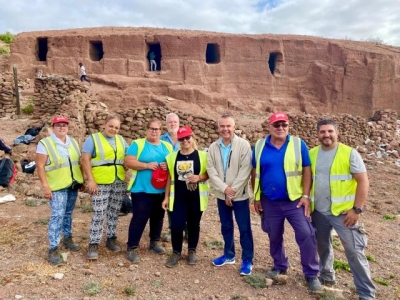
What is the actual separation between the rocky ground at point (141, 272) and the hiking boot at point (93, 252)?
0.06 m

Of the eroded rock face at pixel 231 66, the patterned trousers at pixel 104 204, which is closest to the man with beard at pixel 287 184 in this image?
the patterned trousers at pixel 104 204

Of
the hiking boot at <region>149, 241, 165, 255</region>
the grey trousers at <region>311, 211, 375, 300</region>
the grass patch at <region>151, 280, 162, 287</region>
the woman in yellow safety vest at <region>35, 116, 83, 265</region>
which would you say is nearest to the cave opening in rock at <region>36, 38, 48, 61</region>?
the woman in yellow safety vest at <region>35, 116, 83, 265</region>

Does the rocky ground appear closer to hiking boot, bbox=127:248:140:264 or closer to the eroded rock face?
hiking boot, bbox=127:248:140:264

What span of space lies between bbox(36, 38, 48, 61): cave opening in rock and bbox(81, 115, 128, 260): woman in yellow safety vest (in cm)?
1696

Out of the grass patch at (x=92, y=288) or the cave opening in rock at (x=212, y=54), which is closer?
the grass patch at (x=92, y=288)

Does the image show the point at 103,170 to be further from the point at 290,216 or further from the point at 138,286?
the point at 290,216

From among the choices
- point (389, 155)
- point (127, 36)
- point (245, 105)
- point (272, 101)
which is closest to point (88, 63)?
point (127, 36)

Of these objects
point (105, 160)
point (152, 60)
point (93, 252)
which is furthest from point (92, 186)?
point (152, 60)

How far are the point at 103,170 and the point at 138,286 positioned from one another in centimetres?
138

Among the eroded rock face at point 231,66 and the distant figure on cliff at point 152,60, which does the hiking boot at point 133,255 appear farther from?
the distant figure on cliff at point 152,60

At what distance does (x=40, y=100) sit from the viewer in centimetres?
1140

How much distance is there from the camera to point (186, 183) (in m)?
3.92

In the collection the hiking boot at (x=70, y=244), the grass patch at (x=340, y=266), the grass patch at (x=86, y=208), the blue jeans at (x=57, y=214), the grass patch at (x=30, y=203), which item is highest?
the blue jeans at (x=57, y=214)

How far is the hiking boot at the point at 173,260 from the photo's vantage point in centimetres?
409
